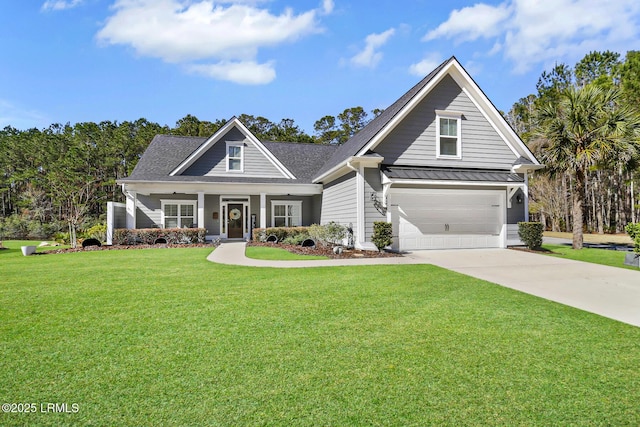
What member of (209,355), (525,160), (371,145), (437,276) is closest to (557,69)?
(525,160)

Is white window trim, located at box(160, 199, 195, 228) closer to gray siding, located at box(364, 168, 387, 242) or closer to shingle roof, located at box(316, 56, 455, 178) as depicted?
shingle roof, located at box(316, 56, 455, 178)

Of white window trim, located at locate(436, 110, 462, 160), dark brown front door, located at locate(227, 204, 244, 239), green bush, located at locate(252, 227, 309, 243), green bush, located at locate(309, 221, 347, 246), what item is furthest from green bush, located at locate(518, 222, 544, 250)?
dark brown front door, located at locate(227, 204, 244, 239)

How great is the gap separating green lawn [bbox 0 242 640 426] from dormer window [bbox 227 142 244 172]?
1268 centimetres

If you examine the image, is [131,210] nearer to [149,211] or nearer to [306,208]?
[149,211]

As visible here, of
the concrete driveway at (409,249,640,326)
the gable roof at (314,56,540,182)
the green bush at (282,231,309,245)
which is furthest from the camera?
the green bush at (282,231,309,245)

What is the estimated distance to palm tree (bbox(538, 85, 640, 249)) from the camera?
13.2 m

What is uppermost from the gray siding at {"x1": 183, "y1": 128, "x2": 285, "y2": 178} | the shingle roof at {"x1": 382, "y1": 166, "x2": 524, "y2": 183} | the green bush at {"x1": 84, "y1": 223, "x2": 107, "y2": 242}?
the gray siding at {"x1": 183, "y1": 128, "x2": 285, "y2": 178}

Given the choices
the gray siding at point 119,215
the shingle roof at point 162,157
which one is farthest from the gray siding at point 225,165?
the gray siding at point 119,215

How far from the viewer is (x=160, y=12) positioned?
35.0 ft

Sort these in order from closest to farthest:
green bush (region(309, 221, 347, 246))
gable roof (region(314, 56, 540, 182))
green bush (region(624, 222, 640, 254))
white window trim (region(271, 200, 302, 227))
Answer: green bush (region(624, 222, 640, 254)) → gable roof (region(314, 56, 540, 182)) → green bush (region(309, 221, 347, 246)) → white window trim (region(271, 200, 302, 227))

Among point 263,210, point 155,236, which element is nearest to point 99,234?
point 155,236

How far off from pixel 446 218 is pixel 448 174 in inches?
76.6

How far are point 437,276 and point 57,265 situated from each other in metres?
10.3

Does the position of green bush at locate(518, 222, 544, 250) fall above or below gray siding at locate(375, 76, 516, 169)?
below
